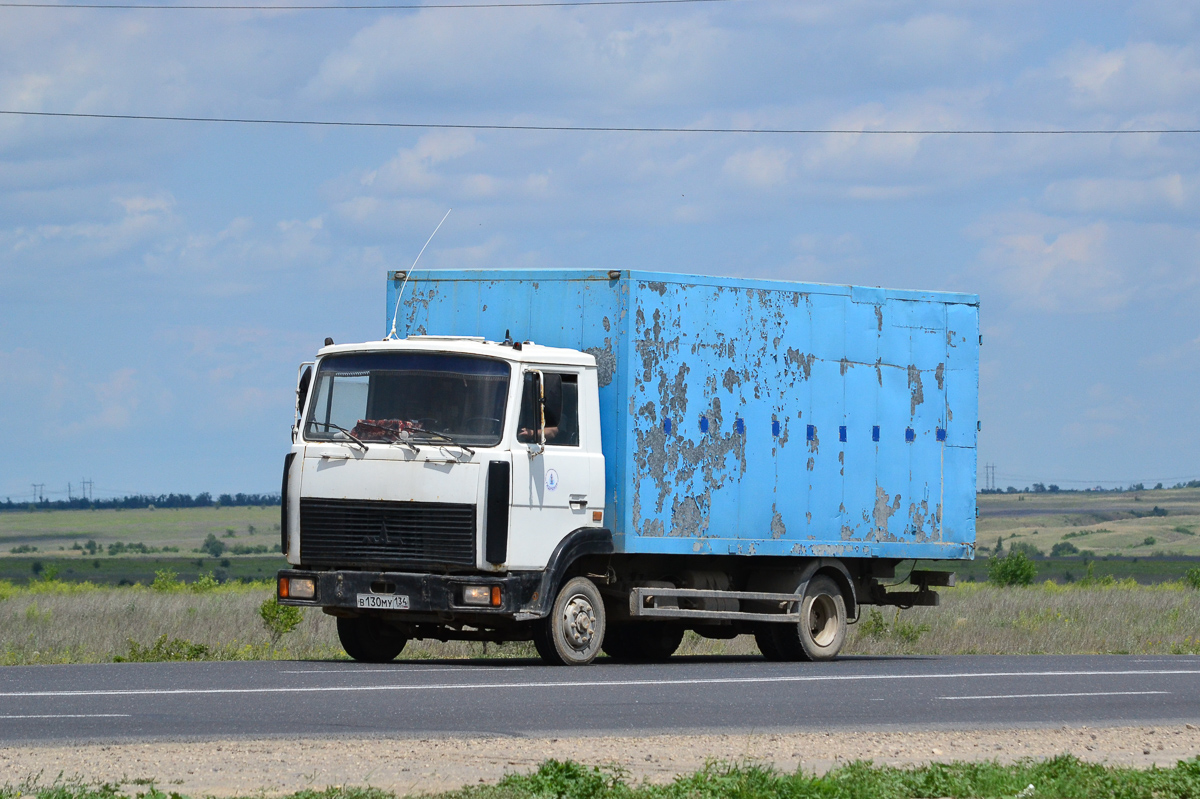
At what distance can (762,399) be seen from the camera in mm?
18406

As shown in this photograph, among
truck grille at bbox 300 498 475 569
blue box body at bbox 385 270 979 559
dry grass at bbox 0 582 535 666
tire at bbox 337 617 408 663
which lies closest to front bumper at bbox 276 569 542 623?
truck grille at bbox 300 498 475 569

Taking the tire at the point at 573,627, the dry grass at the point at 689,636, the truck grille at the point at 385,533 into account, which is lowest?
the dry grass at the point at 689,636

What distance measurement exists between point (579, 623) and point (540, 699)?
11.1 ft

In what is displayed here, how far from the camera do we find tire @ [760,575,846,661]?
1914 cm

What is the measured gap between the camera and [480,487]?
15.9m

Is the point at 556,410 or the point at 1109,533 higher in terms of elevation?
Result: the point at 556,410

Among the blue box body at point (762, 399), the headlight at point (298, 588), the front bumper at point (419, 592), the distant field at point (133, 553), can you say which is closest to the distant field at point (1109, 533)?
the distant field at point (133, 553)

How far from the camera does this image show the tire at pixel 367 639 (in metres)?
→ 17.7

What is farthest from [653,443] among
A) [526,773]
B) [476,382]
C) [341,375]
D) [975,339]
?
[526,773]

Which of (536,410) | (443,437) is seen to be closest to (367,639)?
(443,437)

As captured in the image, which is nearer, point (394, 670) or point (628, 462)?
point (394, 670)

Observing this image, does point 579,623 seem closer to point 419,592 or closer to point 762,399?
point 419,592

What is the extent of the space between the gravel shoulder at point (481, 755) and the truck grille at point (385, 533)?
495 centimetres

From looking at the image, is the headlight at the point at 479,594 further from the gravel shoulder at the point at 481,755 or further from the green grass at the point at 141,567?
the green grass at the point at 141,567
